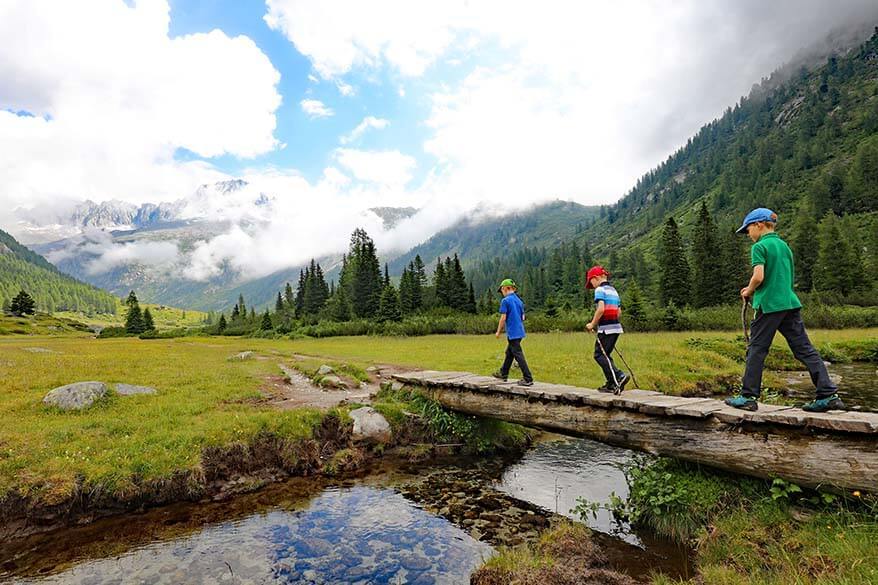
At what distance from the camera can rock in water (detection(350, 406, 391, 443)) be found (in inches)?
543

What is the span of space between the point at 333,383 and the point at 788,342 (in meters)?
16.9

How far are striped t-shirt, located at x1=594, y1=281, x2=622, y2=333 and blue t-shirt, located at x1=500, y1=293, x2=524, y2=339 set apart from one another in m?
2.60

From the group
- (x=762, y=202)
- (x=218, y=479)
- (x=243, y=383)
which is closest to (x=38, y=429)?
(x=218, y=479)

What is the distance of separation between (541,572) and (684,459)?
3.96 meters

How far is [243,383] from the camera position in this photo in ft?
63.4

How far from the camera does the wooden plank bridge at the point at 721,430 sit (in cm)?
664

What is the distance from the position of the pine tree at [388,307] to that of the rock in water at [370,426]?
63127 mm

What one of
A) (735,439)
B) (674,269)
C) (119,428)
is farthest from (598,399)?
(674,269)

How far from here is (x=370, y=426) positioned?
1404cm

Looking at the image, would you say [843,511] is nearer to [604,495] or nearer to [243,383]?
[604,495]

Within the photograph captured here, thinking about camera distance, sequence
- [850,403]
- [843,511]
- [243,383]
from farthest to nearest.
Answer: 1. [243,383]
2. [850,403]
3. [843,511]

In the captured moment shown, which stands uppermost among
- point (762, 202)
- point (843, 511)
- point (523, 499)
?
point (762, 202)

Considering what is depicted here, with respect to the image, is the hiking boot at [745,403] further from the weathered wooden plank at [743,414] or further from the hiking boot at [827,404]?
the hiking boot at [827,404]

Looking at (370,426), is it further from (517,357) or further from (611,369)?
(611,369)
